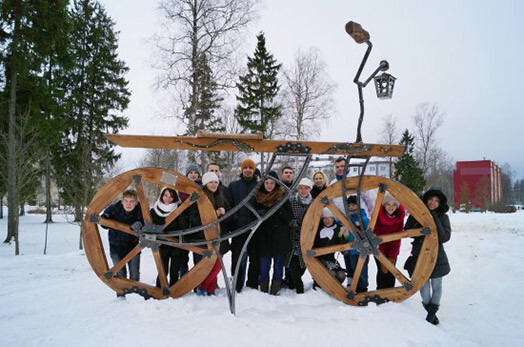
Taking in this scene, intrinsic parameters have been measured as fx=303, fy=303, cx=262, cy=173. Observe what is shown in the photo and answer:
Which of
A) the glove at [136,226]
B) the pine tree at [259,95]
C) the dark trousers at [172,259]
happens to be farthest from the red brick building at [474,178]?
Answer: the glove at [136,226]

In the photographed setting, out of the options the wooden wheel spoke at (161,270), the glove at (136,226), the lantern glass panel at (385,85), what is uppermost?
the lantern glass panel at (385,85)

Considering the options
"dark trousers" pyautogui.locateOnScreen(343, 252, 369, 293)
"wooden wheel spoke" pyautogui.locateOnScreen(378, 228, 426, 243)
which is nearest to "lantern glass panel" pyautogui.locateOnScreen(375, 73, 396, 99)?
"wooden wheel spoke" pyautogui.locateOnScreen(378, 228, 426, 243)

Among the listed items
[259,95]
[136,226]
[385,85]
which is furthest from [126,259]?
[259,95]

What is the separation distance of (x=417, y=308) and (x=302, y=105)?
611 inches

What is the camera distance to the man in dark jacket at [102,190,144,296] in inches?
150

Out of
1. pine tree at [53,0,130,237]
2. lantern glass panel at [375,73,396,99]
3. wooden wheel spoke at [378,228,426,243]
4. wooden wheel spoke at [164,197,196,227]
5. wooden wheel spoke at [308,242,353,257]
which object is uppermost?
pine tree at [53,0,130,237]

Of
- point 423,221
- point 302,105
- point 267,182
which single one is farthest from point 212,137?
point 302,105

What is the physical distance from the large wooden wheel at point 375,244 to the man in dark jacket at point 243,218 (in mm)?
862

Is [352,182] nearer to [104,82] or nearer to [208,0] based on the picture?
[208,0]

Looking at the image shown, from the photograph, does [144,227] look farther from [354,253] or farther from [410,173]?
[410,173]

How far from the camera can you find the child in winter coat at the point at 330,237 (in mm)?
4164

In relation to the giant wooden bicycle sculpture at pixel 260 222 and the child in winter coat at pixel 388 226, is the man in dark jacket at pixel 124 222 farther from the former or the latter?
the child in winter coat at pixel 388 226

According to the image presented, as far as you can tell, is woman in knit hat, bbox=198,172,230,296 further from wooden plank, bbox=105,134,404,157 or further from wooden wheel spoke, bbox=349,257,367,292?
wooden wheel spoke, bbox=349,257,367,292

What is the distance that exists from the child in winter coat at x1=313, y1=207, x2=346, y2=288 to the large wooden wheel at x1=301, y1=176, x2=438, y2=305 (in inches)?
13.6
